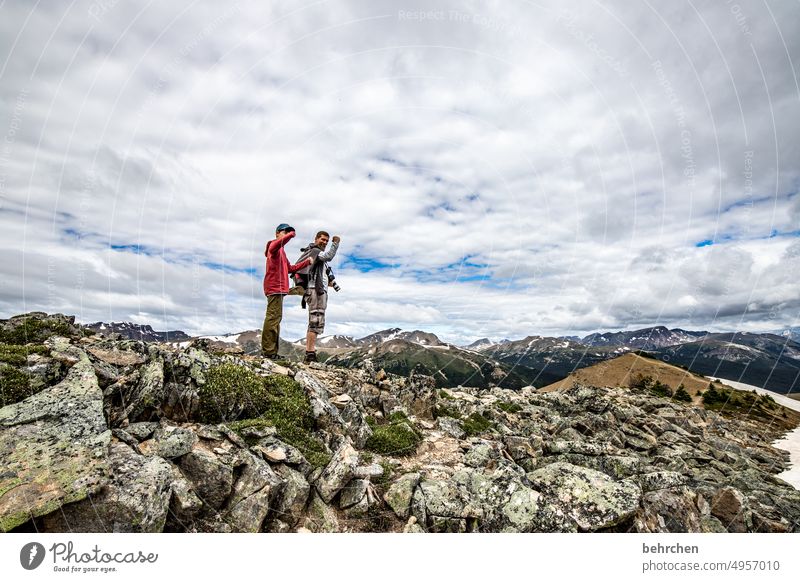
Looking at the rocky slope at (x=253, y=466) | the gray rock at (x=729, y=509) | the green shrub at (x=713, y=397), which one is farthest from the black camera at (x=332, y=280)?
the green shrub at (x=713, y=397)

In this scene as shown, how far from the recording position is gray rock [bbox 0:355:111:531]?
5.34m

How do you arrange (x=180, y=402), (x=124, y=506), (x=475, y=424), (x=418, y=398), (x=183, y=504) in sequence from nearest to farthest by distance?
1. (x=124, y=506)
2. (x=183, y=504)
3. (x=180, y=402)
4. (x=475, y=424)
5. (x=418, y=398)

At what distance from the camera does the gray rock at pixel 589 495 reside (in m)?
8.24

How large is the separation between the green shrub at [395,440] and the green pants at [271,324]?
6.02m

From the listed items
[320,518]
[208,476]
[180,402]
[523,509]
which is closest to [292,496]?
[320,518]

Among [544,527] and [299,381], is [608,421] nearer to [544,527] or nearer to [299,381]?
[544,527]

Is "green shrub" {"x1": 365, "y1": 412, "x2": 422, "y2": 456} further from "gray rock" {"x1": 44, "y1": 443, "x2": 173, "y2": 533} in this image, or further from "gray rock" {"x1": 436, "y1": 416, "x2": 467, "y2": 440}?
"gray rock" {"x1": 44, "y1": 443, "x2": 173, "y2": 533}

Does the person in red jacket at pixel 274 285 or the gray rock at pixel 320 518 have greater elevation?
the person in red jacket at pixel 274 285

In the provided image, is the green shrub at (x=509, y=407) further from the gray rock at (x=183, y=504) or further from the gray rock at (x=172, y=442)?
the gray rock at (x=183, y=504)

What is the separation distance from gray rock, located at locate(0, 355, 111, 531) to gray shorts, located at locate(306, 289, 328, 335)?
9.93 m

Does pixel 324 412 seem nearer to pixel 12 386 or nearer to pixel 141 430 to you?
pixel 141 430
